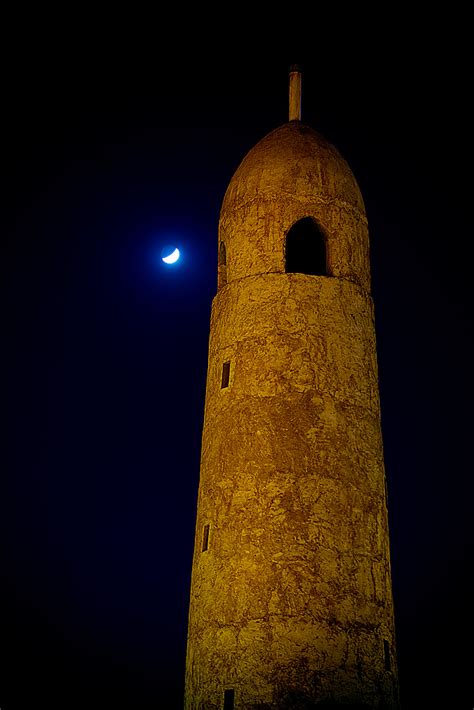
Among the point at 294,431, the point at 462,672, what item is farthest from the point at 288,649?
the point at 462,672

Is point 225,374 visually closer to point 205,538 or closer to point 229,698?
point 205,538

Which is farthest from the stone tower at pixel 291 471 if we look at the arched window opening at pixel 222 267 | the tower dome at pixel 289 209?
the arched window opening at pixel 222 267

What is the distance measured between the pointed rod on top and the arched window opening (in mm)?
3337

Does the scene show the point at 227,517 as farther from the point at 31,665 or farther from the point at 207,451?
the point at 31,665

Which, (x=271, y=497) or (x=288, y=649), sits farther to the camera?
(x=271, y=497)

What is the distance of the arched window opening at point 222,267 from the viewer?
19.5m

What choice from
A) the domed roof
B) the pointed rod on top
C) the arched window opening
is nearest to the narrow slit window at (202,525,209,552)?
the arched window opening

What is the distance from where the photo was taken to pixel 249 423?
55.2ft

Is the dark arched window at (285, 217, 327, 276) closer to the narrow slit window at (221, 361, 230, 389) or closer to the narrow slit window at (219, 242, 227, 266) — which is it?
the narrow slit window at (219, 242, 227, 266)

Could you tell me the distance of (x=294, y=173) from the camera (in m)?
18.9

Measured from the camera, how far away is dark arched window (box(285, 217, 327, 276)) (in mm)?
20141

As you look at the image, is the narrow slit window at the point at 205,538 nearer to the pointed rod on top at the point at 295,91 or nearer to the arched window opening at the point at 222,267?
the arched window opening at the point at 222,267

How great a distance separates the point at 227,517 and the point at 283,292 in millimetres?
4069

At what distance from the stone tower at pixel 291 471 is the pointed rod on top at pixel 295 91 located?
184 centimetres
